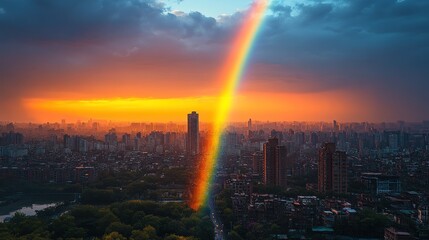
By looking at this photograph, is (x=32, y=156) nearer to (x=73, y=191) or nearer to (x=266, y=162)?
(x=73, y=191)

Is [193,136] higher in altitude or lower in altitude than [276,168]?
higher

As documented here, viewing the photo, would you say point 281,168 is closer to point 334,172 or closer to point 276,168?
point 276,168

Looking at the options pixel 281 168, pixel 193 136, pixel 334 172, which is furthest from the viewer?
pixel 193 136

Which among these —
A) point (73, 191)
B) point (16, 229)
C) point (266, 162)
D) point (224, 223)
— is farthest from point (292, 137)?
point (16, 229)

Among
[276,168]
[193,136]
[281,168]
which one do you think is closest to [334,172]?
[281,168]

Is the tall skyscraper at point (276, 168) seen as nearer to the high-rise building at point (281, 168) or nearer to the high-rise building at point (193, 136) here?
the high-rise building at point (281, 168)
